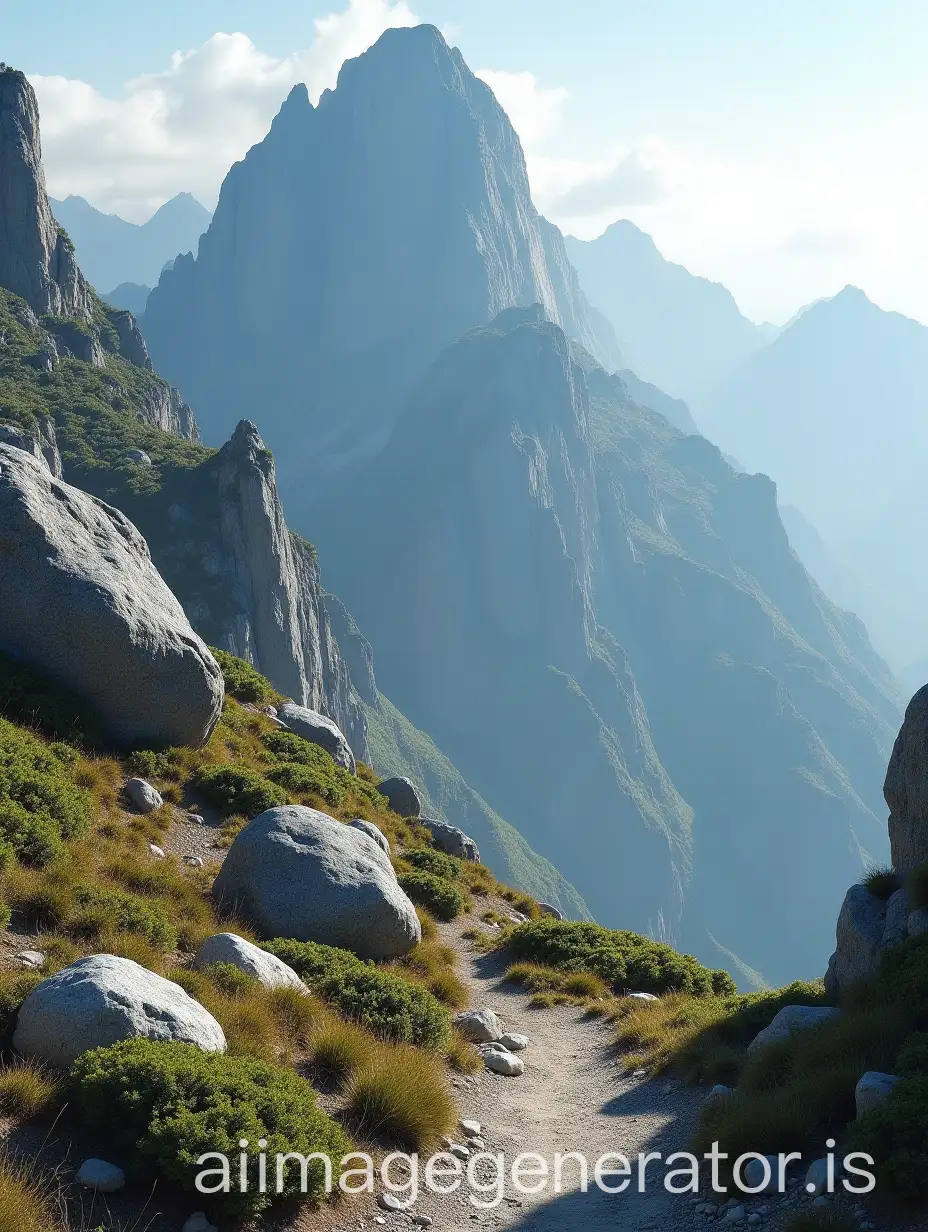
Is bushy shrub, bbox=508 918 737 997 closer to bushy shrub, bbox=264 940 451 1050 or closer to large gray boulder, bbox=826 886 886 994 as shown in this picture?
large gray boulder, bbox=826 886 886 994

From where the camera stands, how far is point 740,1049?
43.1ft

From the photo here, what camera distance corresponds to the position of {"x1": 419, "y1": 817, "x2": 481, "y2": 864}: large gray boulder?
27.5 metres

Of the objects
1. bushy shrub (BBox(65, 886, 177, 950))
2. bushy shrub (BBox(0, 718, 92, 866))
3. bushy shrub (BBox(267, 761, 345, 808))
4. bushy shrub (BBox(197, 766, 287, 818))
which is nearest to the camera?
bushy shrub (BBox(65, 886, 177, 950))

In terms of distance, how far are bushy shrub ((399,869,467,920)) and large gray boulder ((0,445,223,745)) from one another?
5.76 metres

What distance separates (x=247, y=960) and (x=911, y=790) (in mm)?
9589

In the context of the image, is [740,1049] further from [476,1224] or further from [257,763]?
[257,763]

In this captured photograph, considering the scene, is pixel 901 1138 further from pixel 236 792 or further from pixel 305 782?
pixel 305 782

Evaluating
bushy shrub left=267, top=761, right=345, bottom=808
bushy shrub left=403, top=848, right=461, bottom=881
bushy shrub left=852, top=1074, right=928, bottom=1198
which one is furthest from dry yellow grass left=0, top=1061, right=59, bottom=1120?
bushy shrub left=403, top=848, right=461, bottom=881

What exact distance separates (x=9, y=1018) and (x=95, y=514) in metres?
13.6

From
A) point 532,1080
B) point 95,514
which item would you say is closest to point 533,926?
point 532,1080

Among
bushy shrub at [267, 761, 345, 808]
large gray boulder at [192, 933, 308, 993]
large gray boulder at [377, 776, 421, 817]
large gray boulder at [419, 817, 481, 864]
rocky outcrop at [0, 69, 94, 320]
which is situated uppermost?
rocky outcrop at [0, 69, 94, 320]

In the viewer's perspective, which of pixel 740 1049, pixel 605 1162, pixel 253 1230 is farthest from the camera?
pixel 740 1049

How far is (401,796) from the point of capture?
29.9 metres

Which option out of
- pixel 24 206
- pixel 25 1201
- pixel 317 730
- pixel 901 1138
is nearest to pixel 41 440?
pixel 24 206
